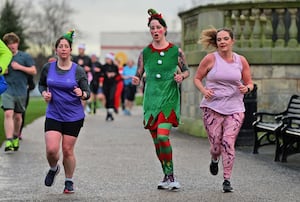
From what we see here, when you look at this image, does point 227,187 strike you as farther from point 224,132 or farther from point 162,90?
point 162,90

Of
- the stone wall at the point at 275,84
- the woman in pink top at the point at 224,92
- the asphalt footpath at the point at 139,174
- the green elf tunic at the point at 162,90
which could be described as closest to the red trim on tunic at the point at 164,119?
the green elf tunic at the point at 162,90

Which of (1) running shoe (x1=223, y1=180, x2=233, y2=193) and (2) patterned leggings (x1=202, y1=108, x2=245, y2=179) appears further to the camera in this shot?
(2) patterned leggings (x1=202, y1=108, x2=245, y2=179)

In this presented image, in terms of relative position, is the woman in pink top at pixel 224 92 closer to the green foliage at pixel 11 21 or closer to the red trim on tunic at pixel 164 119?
the red trim on tunic at pixel 164 119

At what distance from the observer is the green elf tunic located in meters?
8.98

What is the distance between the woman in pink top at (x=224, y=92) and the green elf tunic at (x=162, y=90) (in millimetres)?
315

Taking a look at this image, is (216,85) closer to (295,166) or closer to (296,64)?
(295,166)

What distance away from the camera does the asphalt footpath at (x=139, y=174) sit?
841 centimetres

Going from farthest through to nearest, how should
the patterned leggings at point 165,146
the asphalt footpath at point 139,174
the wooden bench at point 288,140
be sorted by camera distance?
the wooden bench at point 288,140 → the patterned leggings at point 165,146 → the asphalt footpath at point 139,174

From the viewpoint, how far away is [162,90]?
8977mm

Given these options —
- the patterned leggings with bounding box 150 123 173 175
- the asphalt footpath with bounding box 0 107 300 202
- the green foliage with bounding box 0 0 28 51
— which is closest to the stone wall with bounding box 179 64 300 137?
the asphalt footpath with bounding box 0 107 300 202

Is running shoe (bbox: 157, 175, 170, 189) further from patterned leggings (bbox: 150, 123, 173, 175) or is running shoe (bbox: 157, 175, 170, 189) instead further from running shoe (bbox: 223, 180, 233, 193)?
running shoe (bbox: 223, 180, 233, 193)

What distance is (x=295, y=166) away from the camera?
11.2 meters

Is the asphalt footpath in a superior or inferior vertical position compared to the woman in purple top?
inferior

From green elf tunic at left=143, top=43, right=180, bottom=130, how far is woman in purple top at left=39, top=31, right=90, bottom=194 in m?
0.76
